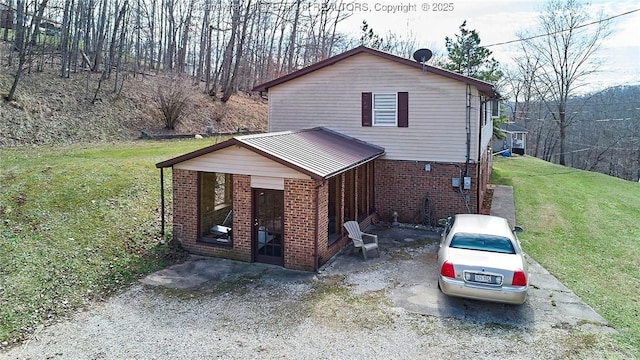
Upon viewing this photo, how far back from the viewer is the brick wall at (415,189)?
14023 millimetres

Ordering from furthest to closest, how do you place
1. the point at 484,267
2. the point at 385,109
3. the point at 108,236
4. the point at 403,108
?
the point at 385,109 → the point at 403,108 → the point at 108,236 → the point at 484,267

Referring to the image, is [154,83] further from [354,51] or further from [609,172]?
[609,172]

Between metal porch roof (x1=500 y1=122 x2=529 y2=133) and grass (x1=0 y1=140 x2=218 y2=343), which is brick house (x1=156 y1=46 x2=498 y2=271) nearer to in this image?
grass (x1=0 y1=140 x2=218 y2=343)

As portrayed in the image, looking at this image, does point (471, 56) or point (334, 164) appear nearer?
point (334, 164)

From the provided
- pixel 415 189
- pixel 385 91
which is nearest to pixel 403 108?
pixel 385 91

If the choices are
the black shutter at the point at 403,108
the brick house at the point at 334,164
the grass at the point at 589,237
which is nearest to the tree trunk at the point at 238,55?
the brick house at the point at 334,164

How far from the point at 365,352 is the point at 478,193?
9.00 m

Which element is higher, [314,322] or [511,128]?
[511,128]

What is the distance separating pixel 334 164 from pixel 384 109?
4484mm

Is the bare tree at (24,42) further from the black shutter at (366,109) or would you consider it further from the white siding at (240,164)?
the black shutter at (366,109)

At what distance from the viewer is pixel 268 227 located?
10.5 metres

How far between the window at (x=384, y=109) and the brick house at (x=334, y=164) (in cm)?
3

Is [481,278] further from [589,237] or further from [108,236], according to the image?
[108,236]

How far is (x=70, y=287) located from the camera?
8.38 meters
